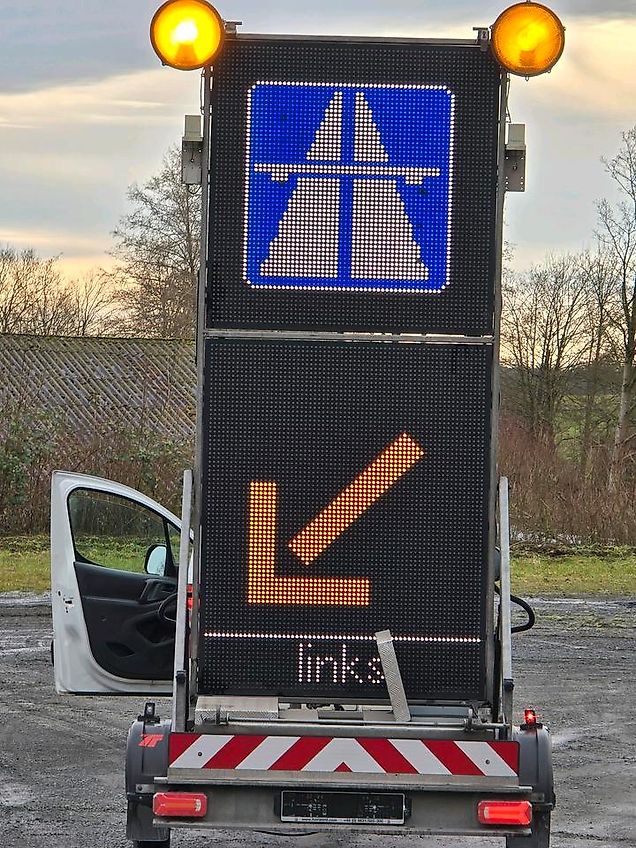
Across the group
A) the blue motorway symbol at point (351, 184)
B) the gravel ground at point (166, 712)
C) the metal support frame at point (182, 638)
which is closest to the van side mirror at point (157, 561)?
the gravel ground at point (166, 712)

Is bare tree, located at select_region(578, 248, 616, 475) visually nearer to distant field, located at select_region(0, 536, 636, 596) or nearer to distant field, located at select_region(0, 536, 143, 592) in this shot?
distant field, located at select_region(0, 536, 636, 596)

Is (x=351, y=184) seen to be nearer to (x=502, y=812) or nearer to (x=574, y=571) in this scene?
(x=502, y=812)

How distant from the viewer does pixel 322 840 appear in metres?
7.34

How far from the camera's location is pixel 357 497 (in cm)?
566

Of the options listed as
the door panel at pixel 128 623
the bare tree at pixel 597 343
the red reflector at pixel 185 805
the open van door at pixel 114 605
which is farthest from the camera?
the bare tree at pixel 597 343

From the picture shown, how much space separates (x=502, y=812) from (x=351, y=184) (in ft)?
7.90

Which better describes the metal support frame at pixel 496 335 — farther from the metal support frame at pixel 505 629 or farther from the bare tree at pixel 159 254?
the bare tree at pixel 159 254

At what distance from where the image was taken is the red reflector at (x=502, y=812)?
17.5ft

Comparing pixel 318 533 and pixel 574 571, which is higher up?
pixel 318 533

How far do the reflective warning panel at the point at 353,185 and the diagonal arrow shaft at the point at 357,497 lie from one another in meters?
0.48

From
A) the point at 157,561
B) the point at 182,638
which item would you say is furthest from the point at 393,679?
the point at 157,561

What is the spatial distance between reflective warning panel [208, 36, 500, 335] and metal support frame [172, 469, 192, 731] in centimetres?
72

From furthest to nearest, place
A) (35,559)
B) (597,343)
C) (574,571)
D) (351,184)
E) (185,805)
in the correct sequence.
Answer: (597,343), (574,571), (35,559), (351,184), (185,805)

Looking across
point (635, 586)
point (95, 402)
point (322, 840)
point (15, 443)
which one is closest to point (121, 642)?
point (322, 840)
